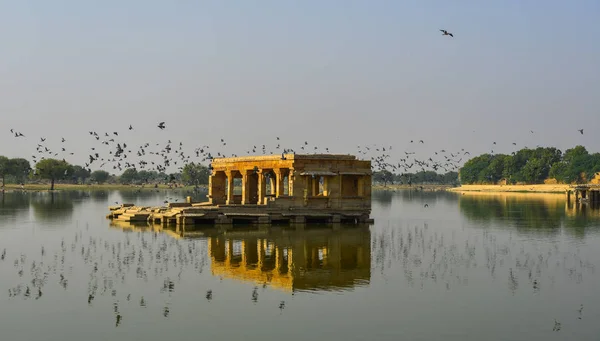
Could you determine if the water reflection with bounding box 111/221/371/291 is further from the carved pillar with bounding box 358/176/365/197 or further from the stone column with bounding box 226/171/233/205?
the stone column with bounding box 226/171/233/205

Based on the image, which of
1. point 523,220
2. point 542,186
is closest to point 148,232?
point 523,220

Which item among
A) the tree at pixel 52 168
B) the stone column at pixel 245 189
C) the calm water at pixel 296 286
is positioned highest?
the tree at pixel 52 168

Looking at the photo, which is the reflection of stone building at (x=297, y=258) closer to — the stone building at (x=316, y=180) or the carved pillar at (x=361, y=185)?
the stone building at (x=316, y=180)

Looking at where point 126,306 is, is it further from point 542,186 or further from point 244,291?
point 542,186

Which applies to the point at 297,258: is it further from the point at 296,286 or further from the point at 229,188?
the point at 229,188

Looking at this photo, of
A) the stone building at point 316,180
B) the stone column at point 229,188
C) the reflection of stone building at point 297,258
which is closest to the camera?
the reflection of stone building at point 297,258

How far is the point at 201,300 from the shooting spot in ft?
91.9

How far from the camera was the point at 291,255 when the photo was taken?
41406 mm

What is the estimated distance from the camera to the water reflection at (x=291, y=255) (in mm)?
33062

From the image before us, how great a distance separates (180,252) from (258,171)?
23970mm

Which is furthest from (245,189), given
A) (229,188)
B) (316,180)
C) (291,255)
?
(291,255)

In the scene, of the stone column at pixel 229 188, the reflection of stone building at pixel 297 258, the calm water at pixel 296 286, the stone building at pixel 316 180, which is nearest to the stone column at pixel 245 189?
the stone column at pixel 229 188

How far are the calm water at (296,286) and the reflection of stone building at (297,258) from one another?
10 cm

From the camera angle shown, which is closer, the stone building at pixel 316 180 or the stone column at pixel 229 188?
the stone building at pixel 316 180
